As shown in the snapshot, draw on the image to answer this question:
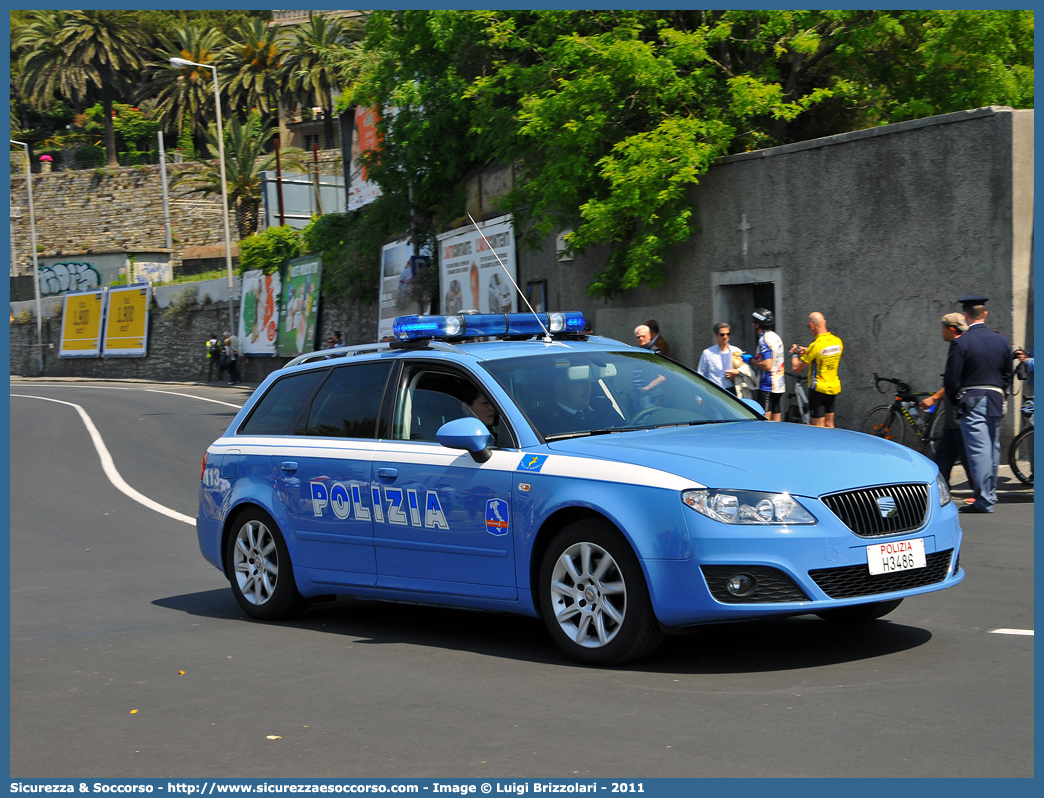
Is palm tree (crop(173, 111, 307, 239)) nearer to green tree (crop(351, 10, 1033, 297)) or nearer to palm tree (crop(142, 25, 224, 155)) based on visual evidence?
palm tree (crop(142, 25, 224, 155))

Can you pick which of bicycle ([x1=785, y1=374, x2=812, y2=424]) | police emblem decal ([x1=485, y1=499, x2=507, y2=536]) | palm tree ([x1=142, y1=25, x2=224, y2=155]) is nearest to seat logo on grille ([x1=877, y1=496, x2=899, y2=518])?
police emblem decal ([x1=485, y1=499, x2=507, y2=536])

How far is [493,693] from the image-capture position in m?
5.54

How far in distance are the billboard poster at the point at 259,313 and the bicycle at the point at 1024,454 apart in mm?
34328

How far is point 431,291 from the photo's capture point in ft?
102

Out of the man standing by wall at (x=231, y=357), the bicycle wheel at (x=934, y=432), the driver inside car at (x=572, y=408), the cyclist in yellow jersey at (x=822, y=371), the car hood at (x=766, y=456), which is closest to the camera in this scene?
the car hood at (x=766, y=456)

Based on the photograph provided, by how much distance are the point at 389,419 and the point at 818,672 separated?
276 centimetres

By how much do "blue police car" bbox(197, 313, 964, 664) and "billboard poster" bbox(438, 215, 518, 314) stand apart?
17.2 meters

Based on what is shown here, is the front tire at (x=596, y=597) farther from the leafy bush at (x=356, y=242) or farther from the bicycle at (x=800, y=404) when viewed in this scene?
the leafy bush at (x=356, y=242)

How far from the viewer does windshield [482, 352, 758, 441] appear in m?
6.49

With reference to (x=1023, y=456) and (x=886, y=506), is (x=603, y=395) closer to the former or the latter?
(x=886, y=506)

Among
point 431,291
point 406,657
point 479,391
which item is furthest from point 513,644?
point 431,291

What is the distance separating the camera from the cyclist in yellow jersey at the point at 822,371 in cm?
1464

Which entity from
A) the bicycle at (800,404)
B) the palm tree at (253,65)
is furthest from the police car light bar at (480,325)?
the palm tree at (253,65)
